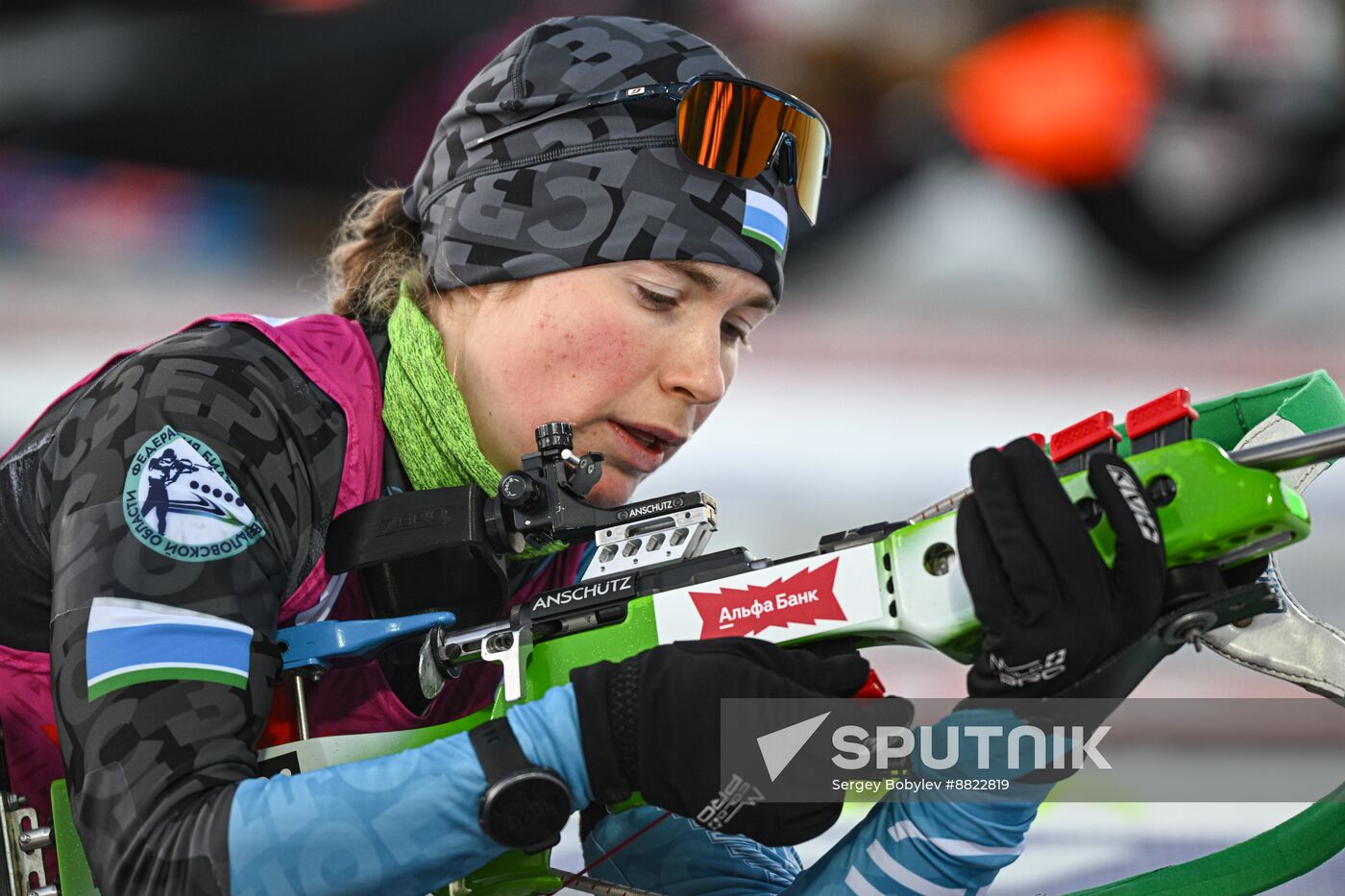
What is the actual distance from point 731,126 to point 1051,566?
608 millimetres

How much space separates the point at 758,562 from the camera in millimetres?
1038

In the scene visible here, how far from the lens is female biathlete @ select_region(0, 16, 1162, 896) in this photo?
0.91 metres

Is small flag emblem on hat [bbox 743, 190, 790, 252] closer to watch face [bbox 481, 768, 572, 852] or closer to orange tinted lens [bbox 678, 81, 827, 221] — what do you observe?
orange tinted lens [bbox 678, 81, 827, 221]

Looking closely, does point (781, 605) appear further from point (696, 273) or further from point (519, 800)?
point (696, 273)

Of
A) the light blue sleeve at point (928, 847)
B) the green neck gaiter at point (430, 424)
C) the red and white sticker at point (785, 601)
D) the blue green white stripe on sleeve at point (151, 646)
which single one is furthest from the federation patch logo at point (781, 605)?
the blue green white stripe on sleeve at point (151, 646)

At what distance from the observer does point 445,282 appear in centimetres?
131

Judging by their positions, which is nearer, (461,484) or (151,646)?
(151,646)

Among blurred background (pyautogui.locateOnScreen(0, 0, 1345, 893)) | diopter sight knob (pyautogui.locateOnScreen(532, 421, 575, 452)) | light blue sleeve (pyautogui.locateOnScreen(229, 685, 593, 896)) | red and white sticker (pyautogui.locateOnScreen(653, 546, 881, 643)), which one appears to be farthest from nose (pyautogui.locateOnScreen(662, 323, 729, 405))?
blurred background (pyautogui.locateOnScreen(0, 0, 1345, 893))

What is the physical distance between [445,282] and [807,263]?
189 cm

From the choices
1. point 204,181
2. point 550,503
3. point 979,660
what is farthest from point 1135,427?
point 204,181

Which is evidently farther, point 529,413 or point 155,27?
point 155,27

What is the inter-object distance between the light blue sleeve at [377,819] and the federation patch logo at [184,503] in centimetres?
18

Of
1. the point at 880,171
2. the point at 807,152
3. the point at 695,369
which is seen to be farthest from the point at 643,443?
the point at 880,171

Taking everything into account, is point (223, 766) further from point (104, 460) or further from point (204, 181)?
point (204, 181)
